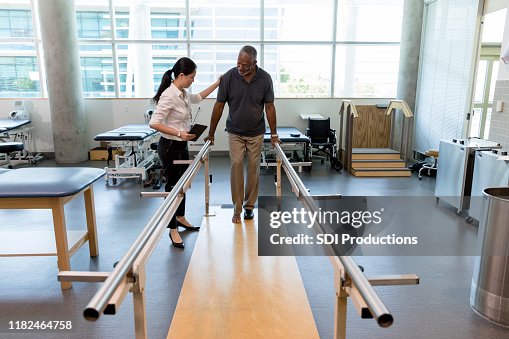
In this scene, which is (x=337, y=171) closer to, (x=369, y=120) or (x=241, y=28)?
(x=369, y=120)

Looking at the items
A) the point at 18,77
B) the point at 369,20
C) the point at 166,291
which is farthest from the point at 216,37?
the point at 166,291

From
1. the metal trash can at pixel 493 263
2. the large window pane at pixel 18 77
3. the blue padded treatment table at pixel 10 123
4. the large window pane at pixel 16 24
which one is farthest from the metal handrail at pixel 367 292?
the large window pane at pixel 16 24

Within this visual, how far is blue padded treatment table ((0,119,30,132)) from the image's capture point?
19.7 ft

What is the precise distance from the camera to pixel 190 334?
1888 millimetres

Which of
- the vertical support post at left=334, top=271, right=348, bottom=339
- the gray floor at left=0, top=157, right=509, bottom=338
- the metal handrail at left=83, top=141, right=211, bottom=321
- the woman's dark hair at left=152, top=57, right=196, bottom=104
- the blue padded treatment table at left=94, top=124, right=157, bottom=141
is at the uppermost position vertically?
the woman's dark hair at left=152, top=57, right=196, bottom=104

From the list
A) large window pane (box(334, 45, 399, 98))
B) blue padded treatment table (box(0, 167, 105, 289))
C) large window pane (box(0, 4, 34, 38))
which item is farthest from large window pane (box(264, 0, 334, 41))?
blue padded treatment table (box(0, 167, 105, 289))

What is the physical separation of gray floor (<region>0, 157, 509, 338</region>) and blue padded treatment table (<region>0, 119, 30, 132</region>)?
2421 millimetres

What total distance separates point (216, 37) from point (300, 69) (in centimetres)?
179

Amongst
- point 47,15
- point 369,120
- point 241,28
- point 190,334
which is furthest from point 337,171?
point 47,15

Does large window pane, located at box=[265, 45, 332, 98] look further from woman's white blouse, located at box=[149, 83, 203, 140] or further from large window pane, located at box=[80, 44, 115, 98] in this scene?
woman's white blouse, located at box=[149, 83, 203, 140]

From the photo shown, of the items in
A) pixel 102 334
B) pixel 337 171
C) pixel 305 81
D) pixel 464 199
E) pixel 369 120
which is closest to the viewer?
pixel 102 334

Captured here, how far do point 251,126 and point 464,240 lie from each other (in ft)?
7.27

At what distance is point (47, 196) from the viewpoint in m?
2.43

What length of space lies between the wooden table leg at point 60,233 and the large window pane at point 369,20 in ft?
21.1
